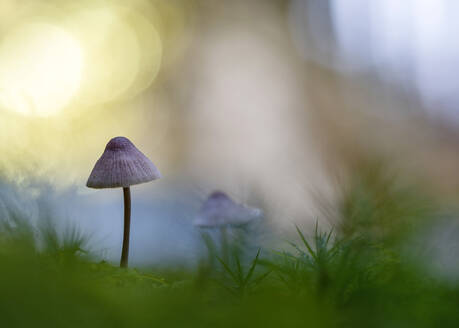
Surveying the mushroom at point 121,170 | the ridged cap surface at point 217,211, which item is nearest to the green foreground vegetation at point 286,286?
the mushroom at point 121,170

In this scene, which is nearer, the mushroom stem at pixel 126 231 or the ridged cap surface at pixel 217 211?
the mushroom stem at pixel 126 231

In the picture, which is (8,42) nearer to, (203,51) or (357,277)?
(203,51)

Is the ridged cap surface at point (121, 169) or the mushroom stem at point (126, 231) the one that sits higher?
Answer: the ridged cap surface at point (121, 169)

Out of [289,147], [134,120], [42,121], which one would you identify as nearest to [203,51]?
[134,120]

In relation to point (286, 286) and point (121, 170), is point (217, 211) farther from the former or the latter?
point (286, 286)

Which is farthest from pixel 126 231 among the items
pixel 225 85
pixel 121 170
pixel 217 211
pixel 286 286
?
pixel 225 85

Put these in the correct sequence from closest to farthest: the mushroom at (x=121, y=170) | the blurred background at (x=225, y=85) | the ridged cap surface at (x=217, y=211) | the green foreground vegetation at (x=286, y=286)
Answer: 1. the green foreground vegetation at (x=286, y=286)
2. the mushroom at (x=121, y=170)
3. the ridged cap surface at (x=217, y=211)
4. the blurred background at (x=225, y=85)

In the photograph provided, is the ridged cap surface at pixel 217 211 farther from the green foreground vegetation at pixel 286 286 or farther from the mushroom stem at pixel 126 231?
the green foreground vegetation at pixel 286 286
